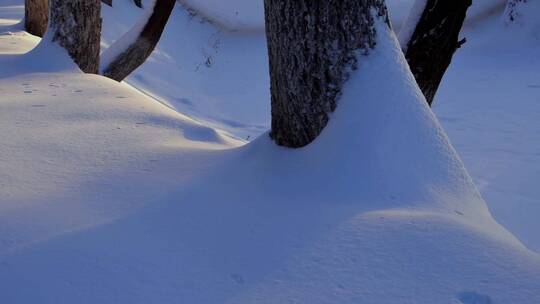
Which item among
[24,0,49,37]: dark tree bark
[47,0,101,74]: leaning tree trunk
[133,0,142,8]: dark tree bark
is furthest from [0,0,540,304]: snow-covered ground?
[133,0,142,8]: dark tree bark

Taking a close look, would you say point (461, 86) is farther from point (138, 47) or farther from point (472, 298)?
point (472, 298)

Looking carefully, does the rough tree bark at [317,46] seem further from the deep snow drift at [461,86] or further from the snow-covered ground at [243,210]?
the deep snow drift at [461,86]

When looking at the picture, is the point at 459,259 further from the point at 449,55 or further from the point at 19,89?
the point at 19,89

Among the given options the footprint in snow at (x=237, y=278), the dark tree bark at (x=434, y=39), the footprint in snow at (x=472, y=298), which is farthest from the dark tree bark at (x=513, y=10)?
the footprint in snow at (x=237, y=278)

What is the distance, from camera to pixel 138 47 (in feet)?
17.0

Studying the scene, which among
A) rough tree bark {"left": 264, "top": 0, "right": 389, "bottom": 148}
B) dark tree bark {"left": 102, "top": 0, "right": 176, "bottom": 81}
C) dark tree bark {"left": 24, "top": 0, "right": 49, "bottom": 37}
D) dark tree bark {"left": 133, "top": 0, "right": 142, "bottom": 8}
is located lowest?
dark tree bark {"left": 133, "top": 0, "right": 142, "bottom": 8}

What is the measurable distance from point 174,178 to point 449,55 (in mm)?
1853

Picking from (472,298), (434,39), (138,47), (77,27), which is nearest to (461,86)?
(138,47)

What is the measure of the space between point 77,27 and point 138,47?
0.84m

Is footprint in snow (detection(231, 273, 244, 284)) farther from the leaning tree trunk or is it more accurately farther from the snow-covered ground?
the leaning tree trunk

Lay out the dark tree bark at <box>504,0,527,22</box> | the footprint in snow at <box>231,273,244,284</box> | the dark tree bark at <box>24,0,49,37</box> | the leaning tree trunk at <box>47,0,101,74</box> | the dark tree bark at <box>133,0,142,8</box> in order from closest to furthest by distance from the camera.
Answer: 1. the footprint in snow at <box>231,273,244,284</box>
2. the leaning tree trunk at <box>47,0,101,74</box>
3. the dark tree bark at <box>24,0,49,37</box>
4. the dark tree bark at <box>504,0,527,22</box>
5. the dark tree bark at <box>133,0,142,8</box>

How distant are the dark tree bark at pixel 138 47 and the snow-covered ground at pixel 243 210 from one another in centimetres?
147

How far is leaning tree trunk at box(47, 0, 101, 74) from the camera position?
14.3 ft

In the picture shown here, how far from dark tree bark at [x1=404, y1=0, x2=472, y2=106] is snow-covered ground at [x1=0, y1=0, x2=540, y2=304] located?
913mm
